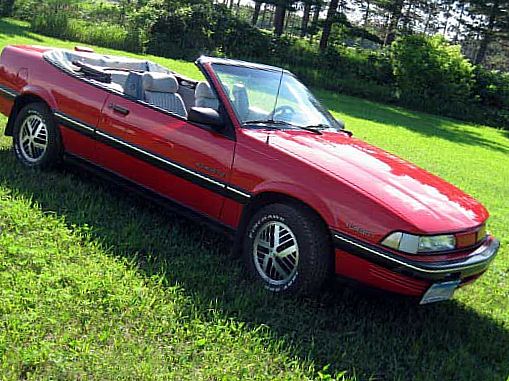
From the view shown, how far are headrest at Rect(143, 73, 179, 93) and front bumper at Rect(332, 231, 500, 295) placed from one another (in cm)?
228

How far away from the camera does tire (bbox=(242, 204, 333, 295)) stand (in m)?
3.62

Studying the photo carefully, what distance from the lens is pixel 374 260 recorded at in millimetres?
3465

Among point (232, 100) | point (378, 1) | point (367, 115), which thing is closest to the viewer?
point (232, 100)

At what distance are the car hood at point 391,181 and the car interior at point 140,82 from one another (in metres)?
0.82

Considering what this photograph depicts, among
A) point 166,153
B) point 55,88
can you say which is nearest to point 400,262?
point 166,153

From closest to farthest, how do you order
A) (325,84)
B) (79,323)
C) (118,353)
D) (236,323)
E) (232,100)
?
1. (118,353)
2. (79,323)
3. (236,323)
4. (232,100)
5. (325,84)

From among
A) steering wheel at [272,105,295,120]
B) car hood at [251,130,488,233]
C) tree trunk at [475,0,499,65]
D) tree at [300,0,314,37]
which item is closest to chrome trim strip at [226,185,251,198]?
car hood at [251,130,488,233]

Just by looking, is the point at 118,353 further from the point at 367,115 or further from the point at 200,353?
the point at 367,115

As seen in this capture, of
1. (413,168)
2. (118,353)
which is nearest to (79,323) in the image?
(118,353)

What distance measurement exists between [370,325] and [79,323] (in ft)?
5.73

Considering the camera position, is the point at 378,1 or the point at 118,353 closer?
the point at 118,353

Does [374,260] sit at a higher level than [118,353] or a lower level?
higher

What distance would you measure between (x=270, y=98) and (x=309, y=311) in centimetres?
185

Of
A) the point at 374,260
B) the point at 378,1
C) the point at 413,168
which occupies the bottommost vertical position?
the point at 374,260
